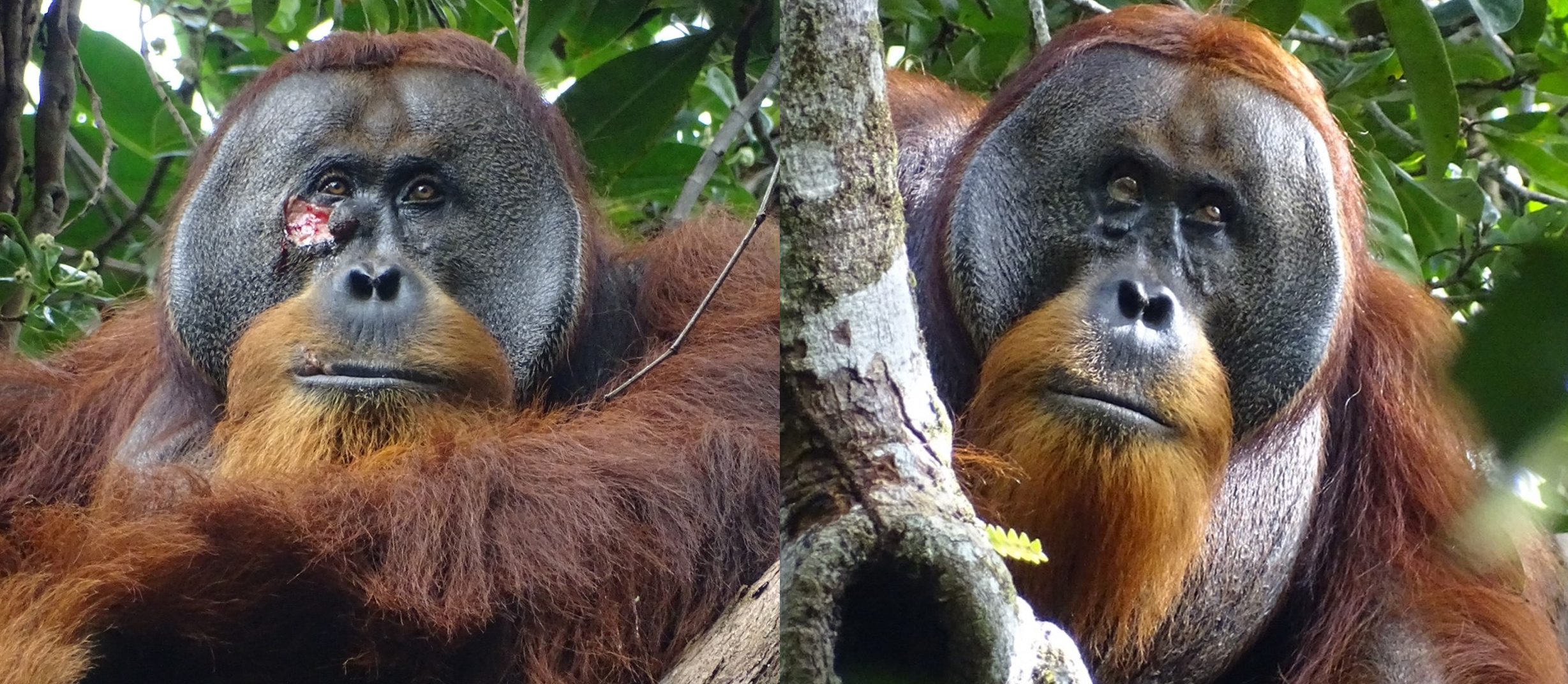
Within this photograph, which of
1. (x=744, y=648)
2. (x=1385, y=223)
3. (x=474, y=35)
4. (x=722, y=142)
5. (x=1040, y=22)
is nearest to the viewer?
(x=744, y=648)

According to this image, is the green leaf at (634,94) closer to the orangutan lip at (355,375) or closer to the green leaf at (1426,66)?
the orangutan lip at (355,375)

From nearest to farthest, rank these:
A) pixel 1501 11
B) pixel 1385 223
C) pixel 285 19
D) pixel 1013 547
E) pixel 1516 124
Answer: pixel 1013 547 < pixel 1501 11 < pixel 1385 223 < pixel 1516 124 < pixel 285 19

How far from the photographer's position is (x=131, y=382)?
2.80 metres

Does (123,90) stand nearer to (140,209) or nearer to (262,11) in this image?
(140,209)

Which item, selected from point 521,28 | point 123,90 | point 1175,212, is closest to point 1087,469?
point 1175,212

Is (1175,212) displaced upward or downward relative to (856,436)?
downward

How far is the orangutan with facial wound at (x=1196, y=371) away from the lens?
1.94 m

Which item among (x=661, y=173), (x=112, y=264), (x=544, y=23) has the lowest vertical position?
(x=661, y=173)

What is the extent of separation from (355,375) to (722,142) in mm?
955

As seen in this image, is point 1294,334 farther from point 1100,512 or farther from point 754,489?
point 754,489

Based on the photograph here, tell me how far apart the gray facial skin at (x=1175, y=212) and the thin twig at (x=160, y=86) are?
1.71 m

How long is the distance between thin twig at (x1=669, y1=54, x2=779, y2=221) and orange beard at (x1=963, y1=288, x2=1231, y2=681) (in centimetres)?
95

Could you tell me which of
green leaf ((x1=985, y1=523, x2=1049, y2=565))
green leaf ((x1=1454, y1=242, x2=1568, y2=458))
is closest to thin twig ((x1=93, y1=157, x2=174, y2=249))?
green leaf ((x1=985, y1=523, x2=1049, y2=565))

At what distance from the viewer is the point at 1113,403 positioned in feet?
6.22
